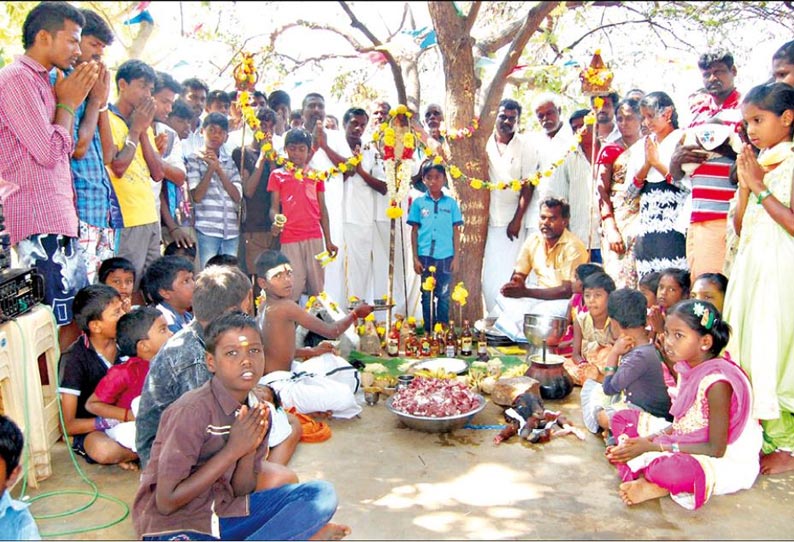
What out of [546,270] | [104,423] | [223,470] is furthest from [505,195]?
[223,470]

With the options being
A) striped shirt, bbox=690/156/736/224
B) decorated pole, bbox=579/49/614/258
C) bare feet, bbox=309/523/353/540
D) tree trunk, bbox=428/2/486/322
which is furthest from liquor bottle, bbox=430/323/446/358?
bare feet, bbox=309/523/353/540

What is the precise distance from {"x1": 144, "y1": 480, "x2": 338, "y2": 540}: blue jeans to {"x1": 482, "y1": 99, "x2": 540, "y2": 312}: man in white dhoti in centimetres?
466

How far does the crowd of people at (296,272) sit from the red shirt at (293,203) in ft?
0.07

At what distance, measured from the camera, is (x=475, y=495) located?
3.34 m

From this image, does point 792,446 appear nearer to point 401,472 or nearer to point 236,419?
point 401,472

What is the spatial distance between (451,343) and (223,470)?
3825 millimetres

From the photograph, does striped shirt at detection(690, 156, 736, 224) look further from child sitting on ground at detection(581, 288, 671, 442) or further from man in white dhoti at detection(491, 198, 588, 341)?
man in white dhoti at detection(491, 198, 588, 341)

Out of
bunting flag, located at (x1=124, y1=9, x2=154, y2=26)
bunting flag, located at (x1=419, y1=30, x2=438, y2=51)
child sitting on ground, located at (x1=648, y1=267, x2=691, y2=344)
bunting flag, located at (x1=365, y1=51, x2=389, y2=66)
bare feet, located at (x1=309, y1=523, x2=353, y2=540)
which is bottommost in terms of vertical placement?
bare feet, located at (x1=309, y1=523, x2=353, y2=540)

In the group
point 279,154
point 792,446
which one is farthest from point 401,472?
point 279,154

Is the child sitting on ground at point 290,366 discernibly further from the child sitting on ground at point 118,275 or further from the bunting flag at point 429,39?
the bunting flag at point 429,39

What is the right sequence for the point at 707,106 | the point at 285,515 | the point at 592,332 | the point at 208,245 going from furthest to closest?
1. the point at 208,245
2. the point at 592,332
3. the point at 707,106
4. the point at 285,515

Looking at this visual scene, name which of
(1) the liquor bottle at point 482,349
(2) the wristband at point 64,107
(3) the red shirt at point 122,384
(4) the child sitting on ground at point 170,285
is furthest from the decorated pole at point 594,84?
(2) the wristband at point 64,107

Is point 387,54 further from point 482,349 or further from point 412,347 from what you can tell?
point 482,349

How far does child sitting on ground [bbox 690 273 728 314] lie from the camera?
4.03 meters
